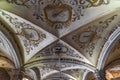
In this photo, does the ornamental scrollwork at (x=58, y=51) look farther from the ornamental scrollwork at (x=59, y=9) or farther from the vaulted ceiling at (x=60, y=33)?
the ornamental scrollwork at (x=59, y=9)

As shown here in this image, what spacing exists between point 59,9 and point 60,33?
5.06 feet

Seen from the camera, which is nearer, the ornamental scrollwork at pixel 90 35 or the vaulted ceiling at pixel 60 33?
the vaulted ceiling at pixel 60 33

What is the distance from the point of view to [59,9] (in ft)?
26.1

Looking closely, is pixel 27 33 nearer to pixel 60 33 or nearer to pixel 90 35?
pixel 60 33

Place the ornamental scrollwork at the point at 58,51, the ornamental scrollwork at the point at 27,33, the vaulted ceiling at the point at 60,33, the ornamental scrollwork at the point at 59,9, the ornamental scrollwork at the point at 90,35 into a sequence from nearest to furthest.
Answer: the ornamental scrollwork at the point at 59,9 < the vaulted ceiling at the point at 60,33 < the ornamental scrollwork at the point at 27,33 < the ornamental scrollwork at the point at 90,35 < the ornamental scrollwork at the point at 58,51

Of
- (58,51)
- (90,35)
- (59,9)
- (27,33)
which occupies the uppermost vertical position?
(59,9)

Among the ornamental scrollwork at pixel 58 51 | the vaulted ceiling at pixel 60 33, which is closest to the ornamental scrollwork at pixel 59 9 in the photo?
the vaulted ceiling at pixel 60 33

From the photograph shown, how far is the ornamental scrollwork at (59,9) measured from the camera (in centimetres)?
757

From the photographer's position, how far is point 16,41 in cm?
934

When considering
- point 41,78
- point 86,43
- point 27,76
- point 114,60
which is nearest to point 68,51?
point 86,43

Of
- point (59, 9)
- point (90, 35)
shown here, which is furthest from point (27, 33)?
point (90, 35)

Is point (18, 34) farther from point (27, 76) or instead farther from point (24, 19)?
point (27, 76)

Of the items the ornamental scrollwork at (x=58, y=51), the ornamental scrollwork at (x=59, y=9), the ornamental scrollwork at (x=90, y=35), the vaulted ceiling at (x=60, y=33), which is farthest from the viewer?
the ornamental scrollwork at (x=58, y=51)

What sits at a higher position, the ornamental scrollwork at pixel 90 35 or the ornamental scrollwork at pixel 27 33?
the ornamental scrollwork at pixel 27 33
